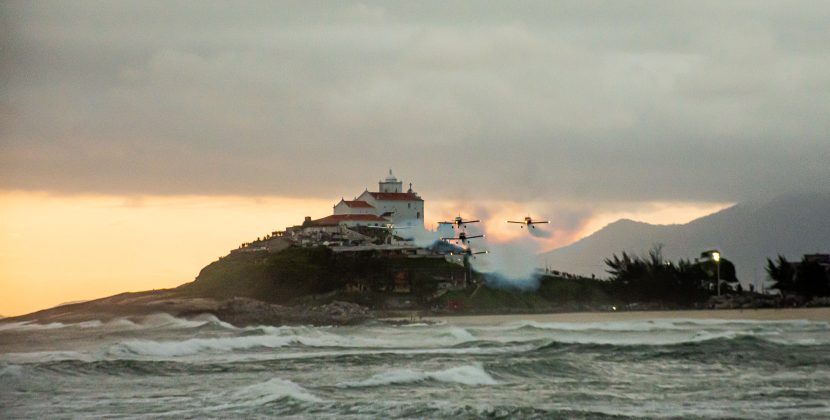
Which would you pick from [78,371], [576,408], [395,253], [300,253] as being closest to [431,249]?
[395,253]

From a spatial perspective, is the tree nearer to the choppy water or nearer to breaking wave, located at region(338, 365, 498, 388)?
the choppy water

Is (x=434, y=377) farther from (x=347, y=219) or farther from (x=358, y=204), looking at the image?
(x=358, y=204)

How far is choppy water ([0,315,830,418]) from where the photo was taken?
144 ft

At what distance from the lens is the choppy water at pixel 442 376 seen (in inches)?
1730

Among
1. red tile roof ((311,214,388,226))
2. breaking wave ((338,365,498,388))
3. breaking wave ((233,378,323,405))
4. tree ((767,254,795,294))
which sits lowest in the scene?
breaking wave ((233,378,323,405))

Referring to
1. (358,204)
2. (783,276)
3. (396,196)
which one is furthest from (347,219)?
(783,276)

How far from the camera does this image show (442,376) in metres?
53.9

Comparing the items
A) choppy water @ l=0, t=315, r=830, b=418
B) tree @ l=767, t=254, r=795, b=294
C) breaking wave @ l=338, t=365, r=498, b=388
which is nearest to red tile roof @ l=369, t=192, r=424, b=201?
tree @ l=767, t=254, r=795, b=294

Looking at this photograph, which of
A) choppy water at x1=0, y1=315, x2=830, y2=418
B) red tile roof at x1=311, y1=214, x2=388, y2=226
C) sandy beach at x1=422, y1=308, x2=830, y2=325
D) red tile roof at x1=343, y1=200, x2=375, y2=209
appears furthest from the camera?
red tile roof at x1=343, y1=200, x2=375, y2=209

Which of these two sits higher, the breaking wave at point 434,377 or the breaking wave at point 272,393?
the breaking wave at point 434,377

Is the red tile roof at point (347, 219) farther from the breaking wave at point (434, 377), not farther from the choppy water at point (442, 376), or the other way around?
the breaking wave at point (434, 377)

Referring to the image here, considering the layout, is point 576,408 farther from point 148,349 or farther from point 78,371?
point 148,349

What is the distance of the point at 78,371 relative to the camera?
2329 inches

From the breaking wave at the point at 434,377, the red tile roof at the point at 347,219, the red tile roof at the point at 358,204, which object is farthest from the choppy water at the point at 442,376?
the red tile roof at the point at 358,204
